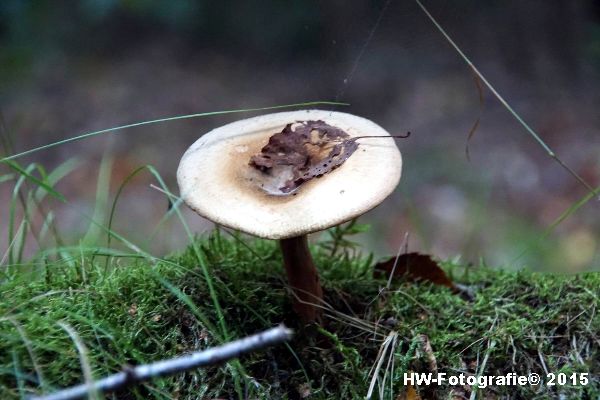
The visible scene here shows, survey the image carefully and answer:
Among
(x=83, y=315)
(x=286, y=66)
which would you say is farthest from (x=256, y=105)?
(x=83, y=315)

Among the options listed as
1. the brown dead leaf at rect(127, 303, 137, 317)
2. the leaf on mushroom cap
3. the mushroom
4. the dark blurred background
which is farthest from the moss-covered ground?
the dark blurred background

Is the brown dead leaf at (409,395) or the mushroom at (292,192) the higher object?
the mushroom at (292,192)

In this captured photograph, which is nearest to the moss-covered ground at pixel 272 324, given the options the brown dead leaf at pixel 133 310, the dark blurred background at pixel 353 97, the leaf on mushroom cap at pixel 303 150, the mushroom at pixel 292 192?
the brown dead leaf at pixel 133 310

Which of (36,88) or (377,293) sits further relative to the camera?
(36,88)

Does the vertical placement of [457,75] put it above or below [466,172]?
above

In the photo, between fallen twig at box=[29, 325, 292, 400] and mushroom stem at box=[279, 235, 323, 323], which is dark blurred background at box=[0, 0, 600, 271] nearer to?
mushroom stem at box=[279, 235, 323, 323]

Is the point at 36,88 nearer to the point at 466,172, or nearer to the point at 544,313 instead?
the point at 466,172

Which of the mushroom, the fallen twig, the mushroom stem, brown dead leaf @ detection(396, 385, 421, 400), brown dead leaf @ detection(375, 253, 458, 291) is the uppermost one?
the mushroom

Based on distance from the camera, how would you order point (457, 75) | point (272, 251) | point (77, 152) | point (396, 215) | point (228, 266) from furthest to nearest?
point (457, 75), point (77, 152), point (396, 215), point (272, 251), point (228, 266)

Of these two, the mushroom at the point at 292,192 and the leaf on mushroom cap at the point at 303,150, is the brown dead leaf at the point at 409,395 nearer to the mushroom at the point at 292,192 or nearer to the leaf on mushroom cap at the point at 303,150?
the mushroom at the point at 292,192
